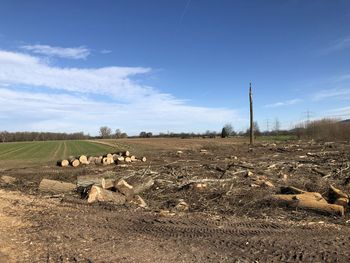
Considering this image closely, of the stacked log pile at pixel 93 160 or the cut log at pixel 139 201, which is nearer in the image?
the cut log at pixel 139 201

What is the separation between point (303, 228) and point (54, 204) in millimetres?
6425

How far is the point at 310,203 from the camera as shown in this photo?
9.66m

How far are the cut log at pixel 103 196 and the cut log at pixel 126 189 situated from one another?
0.32 meters

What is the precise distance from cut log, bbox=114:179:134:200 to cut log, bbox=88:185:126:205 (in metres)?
0.32

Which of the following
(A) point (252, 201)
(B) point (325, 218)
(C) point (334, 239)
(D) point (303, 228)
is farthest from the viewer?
(A) point (252, 201)

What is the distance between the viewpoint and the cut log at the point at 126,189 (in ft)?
39.7

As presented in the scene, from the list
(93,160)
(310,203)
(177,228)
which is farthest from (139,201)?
(93,160)

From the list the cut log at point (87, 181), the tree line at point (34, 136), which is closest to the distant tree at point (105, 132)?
the tree line at point (34, 136)

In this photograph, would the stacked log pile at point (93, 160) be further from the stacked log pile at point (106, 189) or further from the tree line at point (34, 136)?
the tree line at point (34, 136)

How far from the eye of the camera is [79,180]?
13.8 meters

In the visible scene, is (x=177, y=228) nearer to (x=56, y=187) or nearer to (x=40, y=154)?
(x=56, y=187)

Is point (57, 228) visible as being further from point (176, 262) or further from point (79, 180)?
point (79, 180)

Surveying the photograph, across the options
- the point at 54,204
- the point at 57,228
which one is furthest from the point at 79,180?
the point at 57,228

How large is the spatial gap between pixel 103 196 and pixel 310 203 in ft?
17.6
